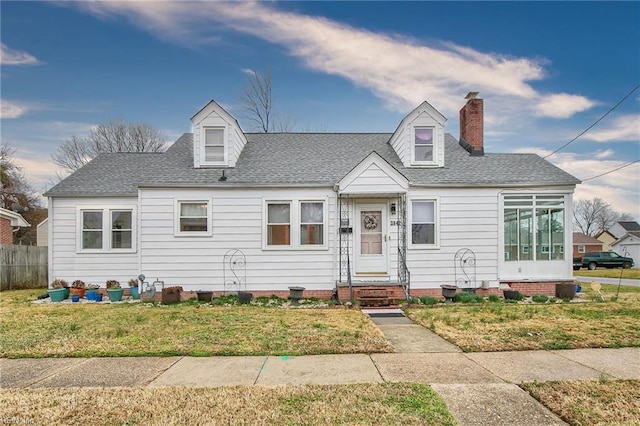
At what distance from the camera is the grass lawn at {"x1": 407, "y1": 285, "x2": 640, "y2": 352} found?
5941 millimetres

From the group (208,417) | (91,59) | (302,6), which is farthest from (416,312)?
(91,59)

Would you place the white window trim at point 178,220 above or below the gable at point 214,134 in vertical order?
below

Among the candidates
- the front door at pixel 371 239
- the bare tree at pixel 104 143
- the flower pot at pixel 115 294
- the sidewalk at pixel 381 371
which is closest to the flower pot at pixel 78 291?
the flower pot at pixel 115 294

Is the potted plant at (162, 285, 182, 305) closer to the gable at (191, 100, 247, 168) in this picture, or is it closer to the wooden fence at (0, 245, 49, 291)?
the gable at (191, 100, 247, 168)

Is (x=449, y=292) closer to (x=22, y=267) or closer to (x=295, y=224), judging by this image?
(x=295, y=224)

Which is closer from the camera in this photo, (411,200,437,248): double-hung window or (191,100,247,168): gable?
(411,200,437,248): double-hung window

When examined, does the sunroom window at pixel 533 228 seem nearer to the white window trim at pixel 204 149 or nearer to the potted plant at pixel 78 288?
the white window trim at pixel 204 149

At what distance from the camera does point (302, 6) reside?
12477 mm

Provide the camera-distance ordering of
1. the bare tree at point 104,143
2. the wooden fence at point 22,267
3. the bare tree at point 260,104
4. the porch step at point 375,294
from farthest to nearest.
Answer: the bare tree at point 104,143 → the bare tree at point 260,104 → the wooden fence at point 22,267 → the porch step at point 375,294

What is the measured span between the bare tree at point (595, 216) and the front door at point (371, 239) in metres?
70.0

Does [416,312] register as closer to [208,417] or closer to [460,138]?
[208,417]

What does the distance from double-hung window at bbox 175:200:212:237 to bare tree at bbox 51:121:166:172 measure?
22.1 metres

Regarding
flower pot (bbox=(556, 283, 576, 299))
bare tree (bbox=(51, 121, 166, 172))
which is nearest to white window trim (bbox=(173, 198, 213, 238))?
flower pot (bbox=(556, 283, 576, 299))

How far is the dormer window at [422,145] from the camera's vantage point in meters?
12.6
